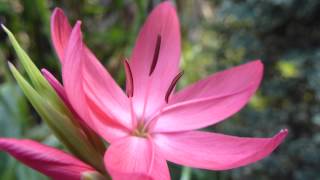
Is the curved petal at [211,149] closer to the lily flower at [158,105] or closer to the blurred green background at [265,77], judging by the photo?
the lily flower at [158,105]

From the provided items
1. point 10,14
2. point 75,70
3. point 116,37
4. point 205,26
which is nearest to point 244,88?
point 75,70

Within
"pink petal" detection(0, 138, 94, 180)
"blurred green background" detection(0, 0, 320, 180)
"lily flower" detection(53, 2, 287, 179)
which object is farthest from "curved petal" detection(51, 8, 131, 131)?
"blurred green background" detection(0, 0, 320, 180)

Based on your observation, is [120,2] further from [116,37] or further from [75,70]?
[75,70]

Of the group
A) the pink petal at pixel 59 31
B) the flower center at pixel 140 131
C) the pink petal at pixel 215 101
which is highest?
the pink petal at pixel 59 31

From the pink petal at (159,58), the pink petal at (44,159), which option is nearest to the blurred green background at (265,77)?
the pink petal at (159,58)

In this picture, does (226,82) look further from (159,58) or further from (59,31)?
(59,31)

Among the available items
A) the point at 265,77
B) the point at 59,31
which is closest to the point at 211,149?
the point at 59,31

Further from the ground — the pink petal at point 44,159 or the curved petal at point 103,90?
the curved petal at point 103,90

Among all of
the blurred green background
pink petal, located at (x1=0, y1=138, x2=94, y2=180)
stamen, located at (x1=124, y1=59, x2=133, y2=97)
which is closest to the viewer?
pink petal, located at (x1=0, y1=138, x2=94, y2=180)

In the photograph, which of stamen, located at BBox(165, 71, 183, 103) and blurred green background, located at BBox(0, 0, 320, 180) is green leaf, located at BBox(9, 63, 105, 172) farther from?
blurred green background, located at BBox(0, 0, 320, 180)
